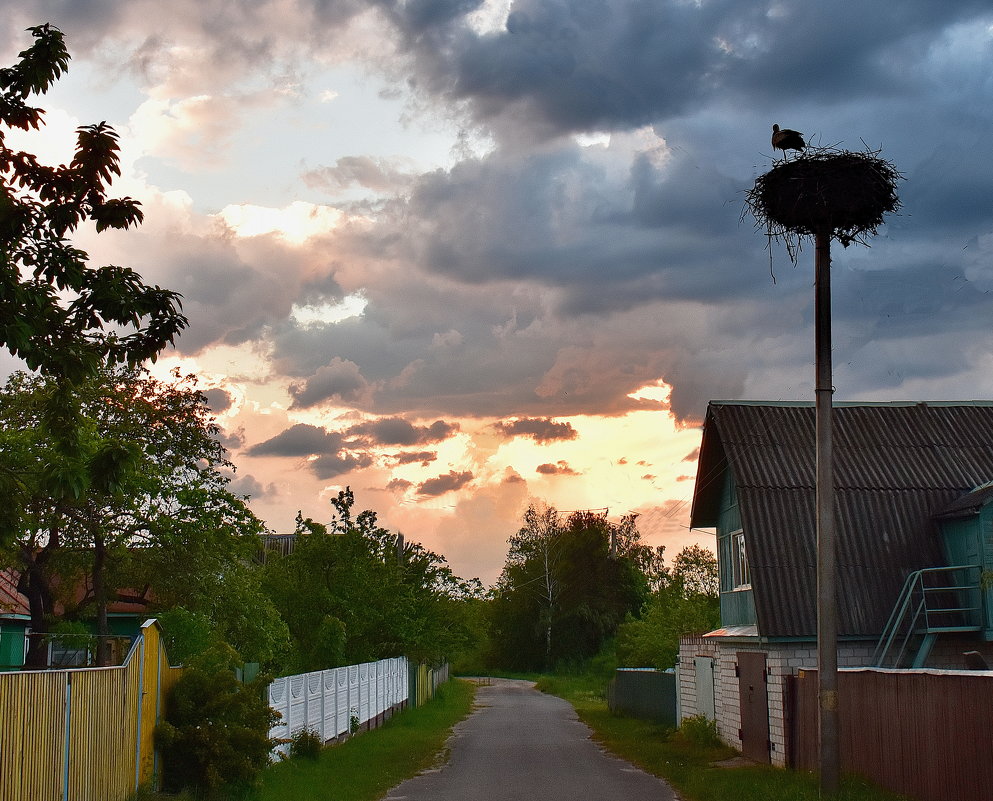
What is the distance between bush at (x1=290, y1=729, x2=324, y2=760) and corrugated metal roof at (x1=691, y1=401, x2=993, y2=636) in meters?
8.52

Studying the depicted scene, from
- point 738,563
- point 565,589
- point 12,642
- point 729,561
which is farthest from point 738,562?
point 565,589

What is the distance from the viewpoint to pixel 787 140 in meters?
15.2

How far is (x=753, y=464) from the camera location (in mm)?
22828

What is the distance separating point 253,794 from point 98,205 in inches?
316

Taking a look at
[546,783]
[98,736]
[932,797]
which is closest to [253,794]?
[98,736]

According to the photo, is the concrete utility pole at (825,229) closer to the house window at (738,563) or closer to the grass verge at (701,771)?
the grass verge at (701,771)

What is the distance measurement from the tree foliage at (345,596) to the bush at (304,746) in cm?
953

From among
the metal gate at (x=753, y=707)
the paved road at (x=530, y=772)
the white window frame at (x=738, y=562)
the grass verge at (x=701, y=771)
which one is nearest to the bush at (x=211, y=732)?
the paved road at (x=530, y=772)

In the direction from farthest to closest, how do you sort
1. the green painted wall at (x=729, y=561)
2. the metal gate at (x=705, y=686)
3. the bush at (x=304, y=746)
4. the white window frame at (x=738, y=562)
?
1. the metal gate at (x=705, y=686)
2. the white window frame at (x=738, y=562)
3. the green painted wall at (x=729, y=561)
4. the bush at (x=304, y=746)

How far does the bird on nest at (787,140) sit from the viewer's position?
49.9 feet

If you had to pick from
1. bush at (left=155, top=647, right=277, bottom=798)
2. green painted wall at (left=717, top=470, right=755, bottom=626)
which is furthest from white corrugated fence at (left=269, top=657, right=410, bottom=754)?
green painted wall at (left=717, top=470, right=755, bottom=626)

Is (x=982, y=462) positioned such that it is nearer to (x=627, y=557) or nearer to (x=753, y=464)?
(x=753, y=464)

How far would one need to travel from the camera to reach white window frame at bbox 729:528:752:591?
2319 cm

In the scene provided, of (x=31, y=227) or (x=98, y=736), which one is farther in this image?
(x=98, y=736)
